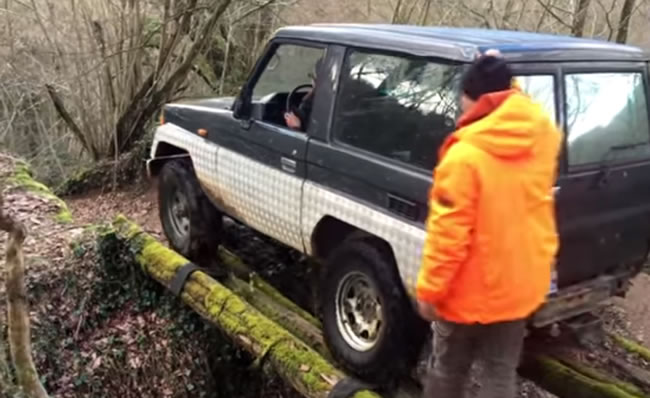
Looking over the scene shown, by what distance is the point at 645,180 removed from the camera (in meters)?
4.43

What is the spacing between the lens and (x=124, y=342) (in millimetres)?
6367

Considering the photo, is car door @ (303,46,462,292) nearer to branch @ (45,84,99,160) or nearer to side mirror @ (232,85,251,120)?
side mirror @ (232,85,251,120)

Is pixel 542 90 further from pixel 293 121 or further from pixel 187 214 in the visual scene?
pixel 187 214

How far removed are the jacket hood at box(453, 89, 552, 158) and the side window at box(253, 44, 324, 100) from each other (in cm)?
207

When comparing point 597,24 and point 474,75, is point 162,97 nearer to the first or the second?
point 597,24

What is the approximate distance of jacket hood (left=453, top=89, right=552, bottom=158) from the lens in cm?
310

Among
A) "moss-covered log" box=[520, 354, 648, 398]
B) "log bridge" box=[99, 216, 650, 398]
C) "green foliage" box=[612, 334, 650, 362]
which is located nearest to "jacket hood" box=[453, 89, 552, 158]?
"log bridge" box=[99, 216, 650, 398]

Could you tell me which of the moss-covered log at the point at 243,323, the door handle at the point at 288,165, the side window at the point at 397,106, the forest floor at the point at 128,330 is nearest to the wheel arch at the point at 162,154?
the moss-covered log at the point at 243,323

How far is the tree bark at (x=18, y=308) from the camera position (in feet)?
13.6

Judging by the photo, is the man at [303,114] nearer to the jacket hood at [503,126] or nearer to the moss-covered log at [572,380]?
the jacket hood at [503,126]

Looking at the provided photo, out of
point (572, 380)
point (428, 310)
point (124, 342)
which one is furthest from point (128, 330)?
point (428, 310)

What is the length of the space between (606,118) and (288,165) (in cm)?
207

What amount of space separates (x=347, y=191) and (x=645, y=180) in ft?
5.94

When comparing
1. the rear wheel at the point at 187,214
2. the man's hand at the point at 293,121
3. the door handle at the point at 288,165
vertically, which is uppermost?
the man's hand at the point at 293,121
